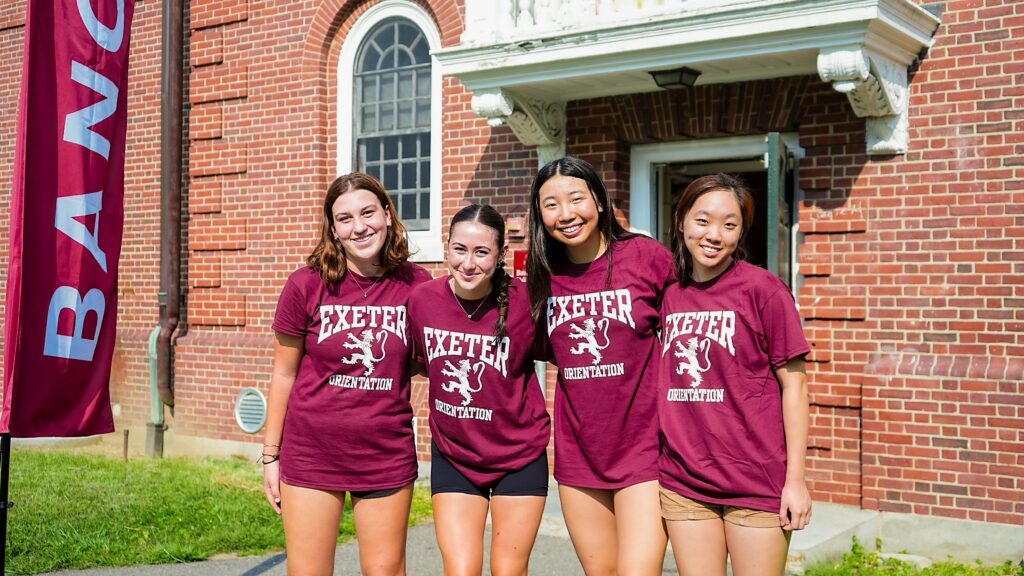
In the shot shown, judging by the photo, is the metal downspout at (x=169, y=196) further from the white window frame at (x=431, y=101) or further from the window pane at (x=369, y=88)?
the window pane at (x=369, y=88)

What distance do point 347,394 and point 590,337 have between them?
93 cm

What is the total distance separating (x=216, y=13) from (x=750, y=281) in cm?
884

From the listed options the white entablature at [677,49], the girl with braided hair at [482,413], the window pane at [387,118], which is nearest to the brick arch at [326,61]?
the window pane at [387,118]

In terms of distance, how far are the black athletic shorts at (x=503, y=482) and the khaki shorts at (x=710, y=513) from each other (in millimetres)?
456

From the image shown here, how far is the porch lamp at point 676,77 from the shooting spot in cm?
763

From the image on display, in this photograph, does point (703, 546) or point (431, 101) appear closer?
point (703, 546)

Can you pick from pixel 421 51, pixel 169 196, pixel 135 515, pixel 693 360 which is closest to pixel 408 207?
pixel 421 51

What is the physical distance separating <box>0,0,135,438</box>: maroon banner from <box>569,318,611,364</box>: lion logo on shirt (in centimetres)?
253

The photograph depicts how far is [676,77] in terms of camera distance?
7.64 m

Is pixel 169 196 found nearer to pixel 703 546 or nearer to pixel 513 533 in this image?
pixel 513 533

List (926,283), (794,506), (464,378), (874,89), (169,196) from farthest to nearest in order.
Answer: (169,196)
(926,283)
(874,89)
(464,378)
(794,506)

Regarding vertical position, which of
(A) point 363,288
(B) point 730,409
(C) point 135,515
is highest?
(A) point 363,288

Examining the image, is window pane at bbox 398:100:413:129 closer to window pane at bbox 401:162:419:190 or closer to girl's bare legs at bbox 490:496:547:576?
window pane at bbox 401:162:419:190

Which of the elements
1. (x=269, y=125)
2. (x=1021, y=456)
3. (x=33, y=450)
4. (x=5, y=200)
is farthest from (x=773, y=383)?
(x=5, y=200)
